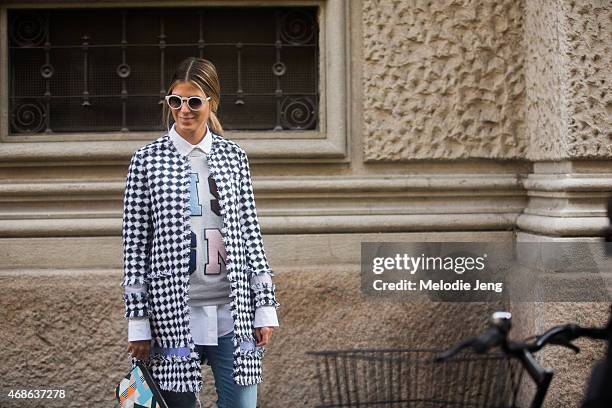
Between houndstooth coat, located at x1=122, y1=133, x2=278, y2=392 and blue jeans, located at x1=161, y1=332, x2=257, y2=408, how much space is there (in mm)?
51

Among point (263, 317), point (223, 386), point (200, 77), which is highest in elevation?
point (200, 77)

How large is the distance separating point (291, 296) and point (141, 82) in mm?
1506

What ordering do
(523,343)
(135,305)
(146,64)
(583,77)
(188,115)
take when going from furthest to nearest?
(146,64), (583,77), (188,115), (135,305), (523,343)

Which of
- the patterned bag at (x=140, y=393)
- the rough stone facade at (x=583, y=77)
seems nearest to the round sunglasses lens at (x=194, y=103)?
the patterned bag at (x=140, y=393)

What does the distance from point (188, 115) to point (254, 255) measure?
0.60 m

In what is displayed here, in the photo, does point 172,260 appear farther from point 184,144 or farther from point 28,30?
point 28,30

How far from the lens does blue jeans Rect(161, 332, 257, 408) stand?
4039 mm

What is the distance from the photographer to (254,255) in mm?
4148

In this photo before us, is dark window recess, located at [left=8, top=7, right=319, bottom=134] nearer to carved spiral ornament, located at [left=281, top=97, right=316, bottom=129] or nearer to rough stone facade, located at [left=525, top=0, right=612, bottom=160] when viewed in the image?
carved spiral ornament, located at [left=281, top=97, right=316, bottom=129]

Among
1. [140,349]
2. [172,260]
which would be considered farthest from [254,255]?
[140,349]

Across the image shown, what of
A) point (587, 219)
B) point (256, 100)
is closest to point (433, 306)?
point (587, 219)

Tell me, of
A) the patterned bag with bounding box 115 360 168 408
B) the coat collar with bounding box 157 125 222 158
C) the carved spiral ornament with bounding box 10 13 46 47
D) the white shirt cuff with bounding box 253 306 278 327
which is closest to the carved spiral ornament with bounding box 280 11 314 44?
the carved spiral ornament with bounding box 10 13 46 47

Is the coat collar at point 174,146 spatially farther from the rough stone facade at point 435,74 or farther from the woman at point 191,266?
the rough stone facade at point 435,74

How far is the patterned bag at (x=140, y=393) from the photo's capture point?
3896mm
